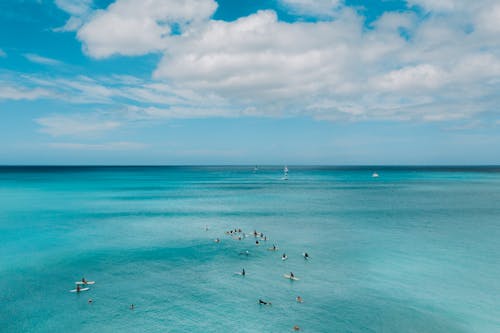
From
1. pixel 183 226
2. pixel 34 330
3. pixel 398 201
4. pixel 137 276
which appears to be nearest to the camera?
pixel 34 330

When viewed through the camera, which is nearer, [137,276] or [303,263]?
[137,276]

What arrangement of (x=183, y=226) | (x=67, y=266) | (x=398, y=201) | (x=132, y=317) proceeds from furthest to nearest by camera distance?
(x=398, y=201) < (x=183, y=226) < (x=67, y=266) < (x=132, y=317)

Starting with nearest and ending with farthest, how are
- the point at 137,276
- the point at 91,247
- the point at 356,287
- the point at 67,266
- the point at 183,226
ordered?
the point at 356,287, the point at 137,276, the point at 67,266, the point at 91,247, the point at 183,226

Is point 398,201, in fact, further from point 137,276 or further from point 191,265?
point 137,276

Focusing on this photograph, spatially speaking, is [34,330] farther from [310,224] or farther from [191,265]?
[310,224]

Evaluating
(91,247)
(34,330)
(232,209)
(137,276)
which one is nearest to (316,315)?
(137,276)

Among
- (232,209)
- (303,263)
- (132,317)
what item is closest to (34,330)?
(132,317)

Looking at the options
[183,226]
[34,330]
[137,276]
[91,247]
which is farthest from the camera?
[183,226]

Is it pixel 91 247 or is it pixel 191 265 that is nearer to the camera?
pixel 191 265

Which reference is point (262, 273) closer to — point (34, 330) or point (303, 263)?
point (303, 263)
